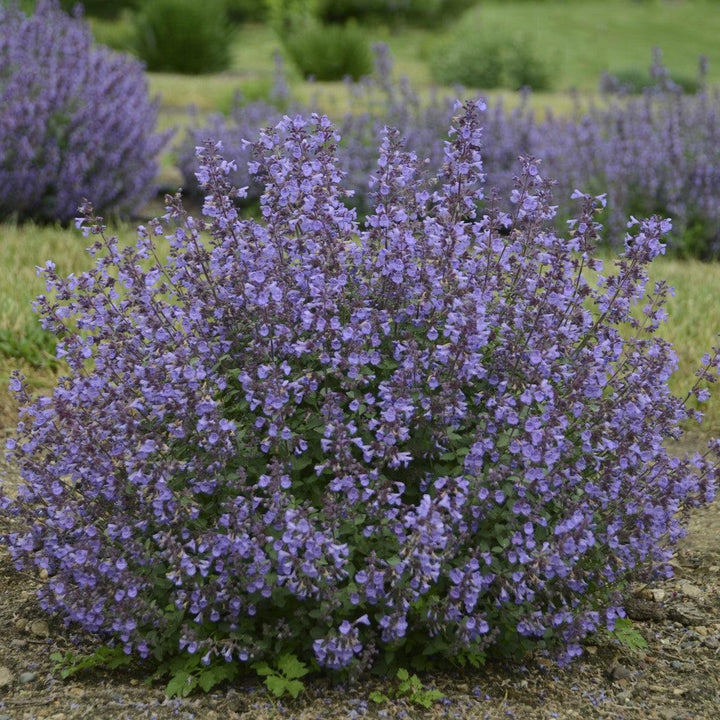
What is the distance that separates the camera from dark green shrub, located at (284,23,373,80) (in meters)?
15.9

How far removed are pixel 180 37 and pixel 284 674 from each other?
15.9 meters

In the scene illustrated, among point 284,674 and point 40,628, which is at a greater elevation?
point 284,674

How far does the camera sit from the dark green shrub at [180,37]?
17.0 m

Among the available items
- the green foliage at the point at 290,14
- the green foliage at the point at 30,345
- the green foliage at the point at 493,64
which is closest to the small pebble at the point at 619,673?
the green foliage at the point at 30,345

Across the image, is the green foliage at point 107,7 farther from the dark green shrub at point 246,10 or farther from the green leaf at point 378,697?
the green leaf at point 378,697

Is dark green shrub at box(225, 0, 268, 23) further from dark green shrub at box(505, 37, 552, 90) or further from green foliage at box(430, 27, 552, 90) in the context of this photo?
dark green shrub at box(505, 37, 552, 90)

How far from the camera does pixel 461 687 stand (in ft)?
9.03

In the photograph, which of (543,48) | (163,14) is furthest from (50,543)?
(543,48)

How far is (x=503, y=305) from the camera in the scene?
283 centimetres

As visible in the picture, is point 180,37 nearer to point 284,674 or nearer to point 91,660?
point 91,660

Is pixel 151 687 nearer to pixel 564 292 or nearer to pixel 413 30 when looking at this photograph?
pixel 564 292

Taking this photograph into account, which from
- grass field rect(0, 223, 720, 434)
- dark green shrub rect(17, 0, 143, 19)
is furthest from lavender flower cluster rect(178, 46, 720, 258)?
dark green shrub rect(17, 0, 143, 19)

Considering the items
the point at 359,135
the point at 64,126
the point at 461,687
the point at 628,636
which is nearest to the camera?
the point at 461,687

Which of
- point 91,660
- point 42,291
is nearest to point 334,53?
point 42,291
